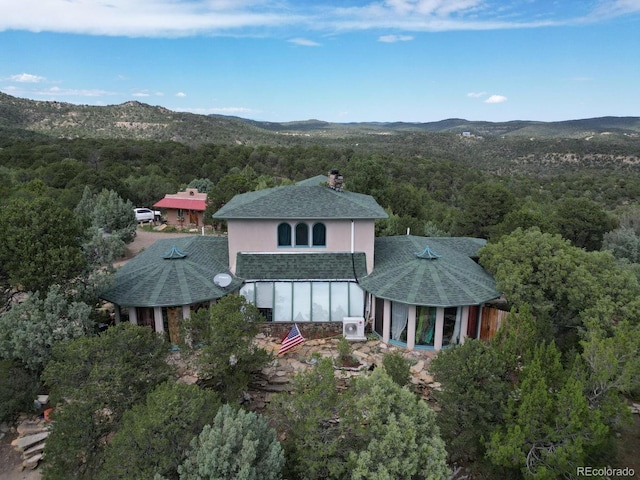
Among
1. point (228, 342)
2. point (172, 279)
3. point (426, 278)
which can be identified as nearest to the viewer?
point (228, 342)

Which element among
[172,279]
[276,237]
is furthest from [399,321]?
[172,279]

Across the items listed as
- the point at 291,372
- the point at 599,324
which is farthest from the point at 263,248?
the point at 599,324

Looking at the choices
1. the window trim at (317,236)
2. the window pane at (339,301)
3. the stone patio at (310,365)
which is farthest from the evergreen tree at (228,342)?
the window trim at (317,236)

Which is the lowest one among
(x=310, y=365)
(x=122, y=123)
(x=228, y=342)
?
(x=310, y=365)

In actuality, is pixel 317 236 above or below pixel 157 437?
above

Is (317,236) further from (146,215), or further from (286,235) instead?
(146,215)

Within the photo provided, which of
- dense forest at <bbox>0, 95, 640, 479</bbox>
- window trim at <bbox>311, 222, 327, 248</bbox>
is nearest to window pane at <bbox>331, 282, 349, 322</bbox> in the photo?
window trim at <bbox>311, 222, 327, 248</bbox>
